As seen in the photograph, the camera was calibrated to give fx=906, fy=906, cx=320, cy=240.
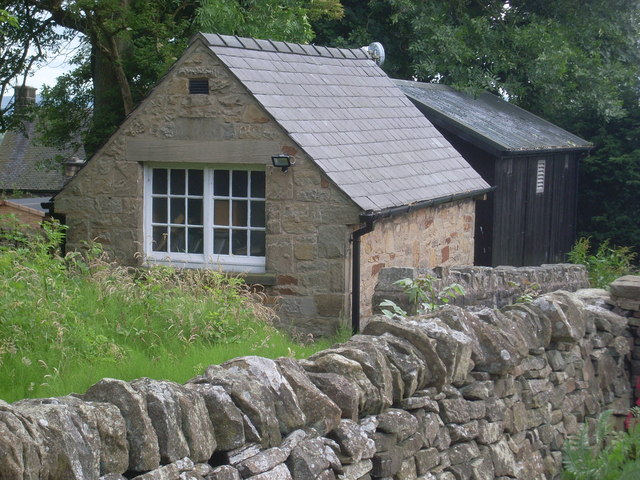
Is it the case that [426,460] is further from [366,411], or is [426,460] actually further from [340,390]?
[340,390]

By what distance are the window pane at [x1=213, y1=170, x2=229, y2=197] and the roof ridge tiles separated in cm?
149

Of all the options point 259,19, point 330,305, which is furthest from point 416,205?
point 259,19

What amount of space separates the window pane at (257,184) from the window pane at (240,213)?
0.58 feet

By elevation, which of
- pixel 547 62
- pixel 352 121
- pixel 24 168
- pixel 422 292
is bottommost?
pixel 422 292

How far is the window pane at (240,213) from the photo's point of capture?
10.7 m

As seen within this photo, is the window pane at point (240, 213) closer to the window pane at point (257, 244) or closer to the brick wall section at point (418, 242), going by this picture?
the window pane at point (257, 244)

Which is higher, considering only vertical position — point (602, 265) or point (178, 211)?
point (178, 211)

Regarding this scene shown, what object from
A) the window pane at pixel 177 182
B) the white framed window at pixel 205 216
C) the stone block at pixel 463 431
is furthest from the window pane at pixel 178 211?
the stone block at pixel 463 431

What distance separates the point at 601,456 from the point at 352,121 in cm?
627

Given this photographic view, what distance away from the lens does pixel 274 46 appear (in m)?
11.7

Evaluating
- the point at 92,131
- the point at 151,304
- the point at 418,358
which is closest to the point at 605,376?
the point at 418,358

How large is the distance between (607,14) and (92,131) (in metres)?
13.4

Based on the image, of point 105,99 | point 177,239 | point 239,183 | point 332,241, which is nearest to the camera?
point 332,241

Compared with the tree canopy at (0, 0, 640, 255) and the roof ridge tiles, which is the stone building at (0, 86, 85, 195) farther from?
the roof ridge tiles
